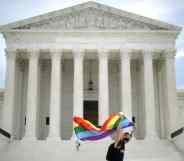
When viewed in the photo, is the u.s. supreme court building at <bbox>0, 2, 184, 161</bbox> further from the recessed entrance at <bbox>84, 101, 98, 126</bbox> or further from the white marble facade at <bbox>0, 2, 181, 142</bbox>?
the recessed entrance at <bbox>84, 101, 98, 126</bbox>

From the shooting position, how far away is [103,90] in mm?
33469

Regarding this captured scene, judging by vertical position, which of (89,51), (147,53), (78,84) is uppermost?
(89,51)

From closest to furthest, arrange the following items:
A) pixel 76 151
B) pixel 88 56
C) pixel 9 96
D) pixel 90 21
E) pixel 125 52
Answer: pixel 76 151 < pixel 9 96 < pixel 125 52 < pixel 90 21 < pixel 88 56

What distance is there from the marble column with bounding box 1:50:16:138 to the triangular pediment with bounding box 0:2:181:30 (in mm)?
3054

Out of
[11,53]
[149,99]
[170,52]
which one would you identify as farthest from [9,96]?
[170,52]

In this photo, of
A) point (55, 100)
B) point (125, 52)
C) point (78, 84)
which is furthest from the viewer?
point (125, 52)

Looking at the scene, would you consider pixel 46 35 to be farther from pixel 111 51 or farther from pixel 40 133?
pixel 40 133

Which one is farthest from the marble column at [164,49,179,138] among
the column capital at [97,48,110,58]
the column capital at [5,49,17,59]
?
the column capital at [5,49,17,59]

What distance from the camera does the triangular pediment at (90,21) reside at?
34.2 m

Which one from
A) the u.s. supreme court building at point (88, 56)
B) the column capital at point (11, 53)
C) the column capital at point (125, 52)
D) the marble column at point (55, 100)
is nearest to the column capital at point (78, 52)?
the u.s. supreme court building at point (88, 56)

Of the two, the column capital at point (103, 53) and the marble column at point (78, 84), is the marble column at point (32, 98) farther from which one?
the column capital at point (103, 53)

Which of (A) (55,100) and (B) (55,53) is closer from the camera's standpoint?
(A) (55,100)

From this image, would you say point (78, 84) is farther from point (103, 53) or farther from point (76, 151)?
point (76, 151)

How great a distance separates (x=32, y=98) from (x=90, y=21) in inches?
368
